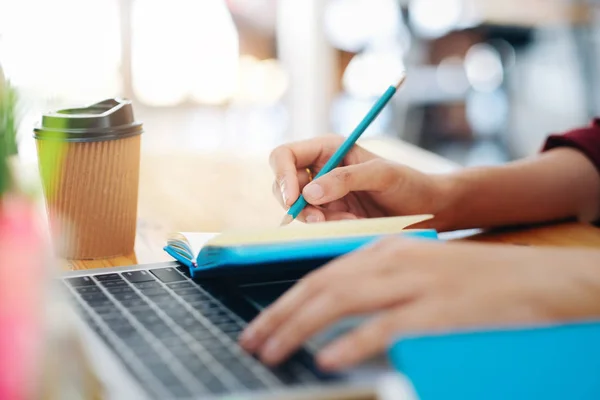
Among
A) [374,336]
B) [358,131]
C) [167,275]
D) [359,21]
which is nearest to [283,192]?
[358,131]

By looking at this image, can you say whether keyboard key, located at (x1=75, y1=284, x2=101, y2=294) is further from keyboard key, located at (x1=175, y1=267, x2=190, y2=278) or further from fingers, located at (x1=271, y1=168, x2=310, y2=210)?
fingers, located at (x1=271, y1=168, x2=310, y2=210)

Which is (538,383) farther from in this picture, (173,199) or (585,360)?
(173,199)

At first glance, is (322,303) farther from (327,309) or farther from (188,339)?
(188,339)

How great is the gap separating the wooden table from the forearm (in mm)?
22

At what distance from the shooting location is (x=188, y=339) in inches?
21.6

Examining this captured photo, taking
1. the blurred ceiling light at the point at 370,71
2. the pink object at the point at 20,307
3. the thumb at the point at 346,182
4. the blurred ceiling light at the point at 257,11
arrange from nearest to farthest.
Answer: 1. the pink object at the point at 20,307
2. the thumb at the point at 346,182
3. the blurred ceiling light at the point at 257,11
4. the blurred ceiling light at the point at 370,71

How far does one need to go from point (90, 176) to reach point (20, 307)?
0.43m

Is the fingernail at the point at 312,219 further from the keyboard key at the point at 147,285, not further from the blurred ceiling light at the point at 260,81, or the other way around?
the blurred ceiling light at the point at 260,81

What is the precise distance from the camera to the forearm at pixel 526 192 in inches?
38.5

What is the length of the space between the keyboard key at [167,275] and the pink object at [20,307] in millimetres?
309

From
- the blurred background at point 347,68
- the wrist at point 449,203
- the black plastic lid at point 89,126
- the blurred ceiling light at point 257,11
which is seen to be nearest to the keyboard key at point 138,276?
the black plastic lid at point 89,126

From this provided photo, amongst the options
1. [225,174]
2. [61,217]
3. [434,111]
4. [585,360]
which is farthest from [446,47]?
[585,360]

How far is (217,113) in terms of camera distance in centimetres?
359

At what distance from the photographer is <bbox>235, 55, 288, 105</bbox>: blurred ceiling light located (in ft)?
11.5
